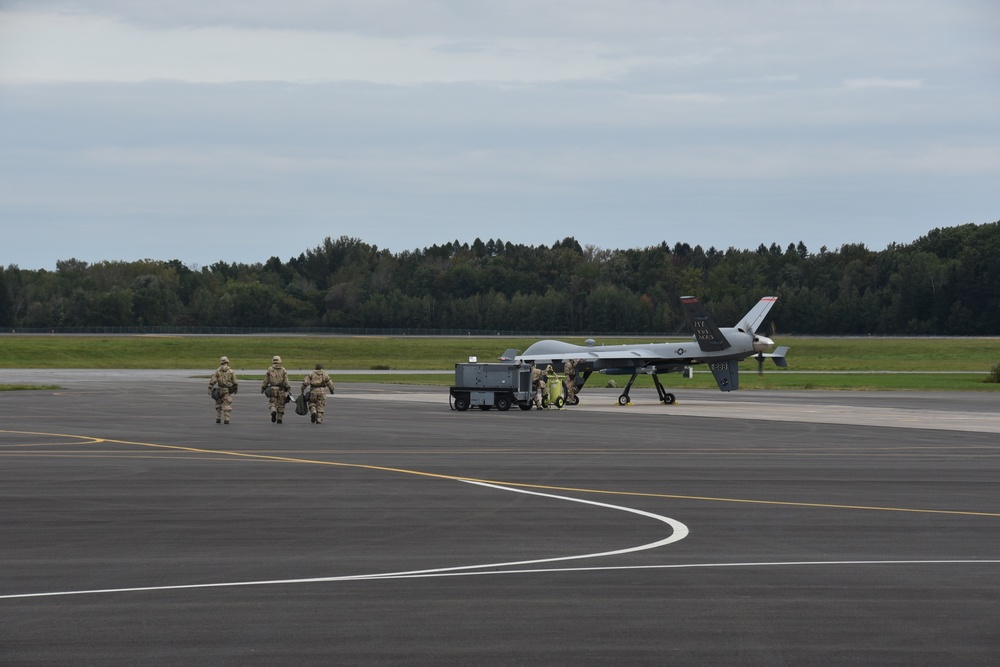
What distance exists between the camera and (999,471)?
2388 centimetres

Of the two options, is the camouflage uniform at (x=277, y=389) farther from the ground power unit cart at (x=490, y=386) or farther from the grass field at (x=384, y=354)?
the grass field at (x=384, y=354)

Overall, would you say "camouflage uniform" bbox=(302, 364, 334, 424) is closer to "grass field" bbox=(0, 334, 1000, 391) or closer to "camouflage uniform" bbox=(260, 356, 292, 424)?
"camouflage uniform" bbox=(260, 356, 292, 424)

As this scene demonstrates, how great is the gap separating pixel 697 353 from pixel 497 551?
41.6 m

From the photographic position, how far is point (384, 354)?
125250 millimetres

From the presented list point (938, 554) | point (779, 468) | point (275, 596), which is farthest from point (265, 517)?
point (779, 468)

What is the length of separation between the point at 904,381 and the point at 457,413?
41.8m

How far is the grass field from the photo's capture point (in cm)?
10334

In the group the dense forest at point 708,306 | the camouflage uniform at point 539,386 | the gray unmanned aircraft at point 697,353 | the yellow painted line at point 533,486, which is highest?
the dense forest at point 708,306

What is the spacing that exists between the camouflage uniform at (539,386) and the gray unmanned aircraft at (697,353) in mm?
4548

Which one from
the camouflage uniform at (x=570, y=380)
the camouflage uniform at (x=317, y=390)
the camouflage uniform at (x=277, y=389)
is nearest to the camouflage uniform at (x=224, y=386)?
the camouflage uniform at (x=277, y=389)

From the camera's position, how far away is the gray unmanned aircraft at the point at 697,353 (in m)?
A: 53.8

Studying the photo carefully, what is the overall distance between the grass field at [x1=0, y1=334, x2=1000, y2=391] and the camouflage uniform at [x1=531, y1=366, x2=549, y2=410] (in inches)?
1394

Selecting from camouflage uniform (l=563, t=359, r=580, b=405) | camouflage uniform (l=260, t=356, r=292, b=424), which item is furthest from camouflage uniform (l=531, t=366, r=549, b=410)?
camouflage uniform (l=260, t=356, r=292, b=424)

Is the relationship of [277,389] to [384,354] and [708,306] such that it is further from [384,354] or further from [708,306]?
[708,306]
